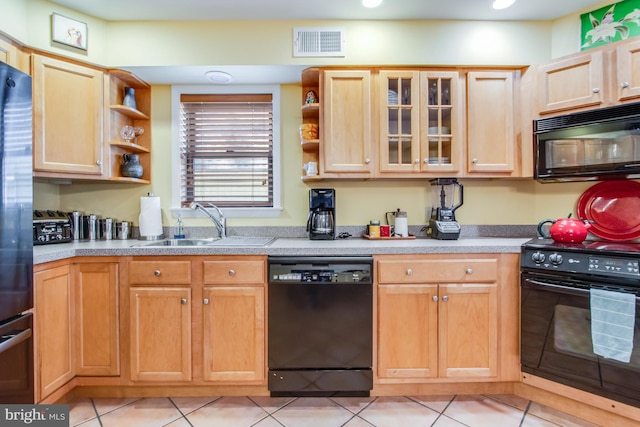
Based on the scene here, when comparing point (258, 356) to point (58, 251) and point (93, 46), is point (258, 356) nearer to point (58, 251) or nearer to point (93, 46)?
point (58, 251)

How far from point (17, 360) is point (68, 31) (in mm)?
1965

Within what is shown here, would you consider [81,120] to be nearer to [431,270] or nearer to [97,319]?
[97,319]

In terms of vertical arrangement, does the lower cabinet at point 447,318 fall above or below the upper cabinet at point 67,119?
below

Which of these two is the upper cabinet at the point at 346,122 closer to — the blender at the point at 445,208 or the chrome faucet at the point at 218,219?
the blender at the point at 445,208

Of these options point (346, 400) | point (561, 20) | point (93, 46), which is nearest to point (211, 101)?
point (93, 46)

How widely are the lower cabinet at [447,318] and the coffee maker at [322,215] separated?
0.49m

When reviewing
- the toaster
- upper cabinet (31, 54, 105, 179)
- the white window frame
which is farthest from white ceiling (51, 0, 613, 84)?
the toaster

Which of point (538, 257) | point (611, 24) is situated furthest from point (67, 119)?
point (611, 24)

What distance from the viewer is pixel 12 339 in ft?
4.09

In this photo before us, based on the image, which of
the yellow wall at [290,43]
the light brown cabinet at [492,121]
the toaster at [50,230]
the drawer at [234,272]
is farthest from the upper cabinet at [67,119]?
the light brown cabinet at [492,121]

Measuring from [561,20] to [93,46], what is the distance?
3305 mm

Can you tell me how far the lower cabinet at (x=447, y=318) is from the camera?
1.76 meters

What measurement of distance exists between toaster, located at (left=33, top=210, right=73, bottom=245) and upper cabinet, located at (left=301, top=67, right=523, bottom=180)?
5.88 ft

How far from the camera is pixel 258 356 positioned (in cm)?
176
